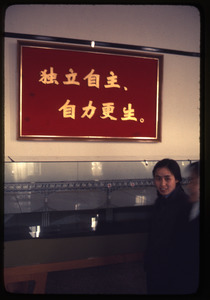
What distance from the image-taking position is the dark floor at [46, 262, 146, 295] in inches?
53.7

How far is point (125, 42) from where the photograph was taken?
58.0 inches

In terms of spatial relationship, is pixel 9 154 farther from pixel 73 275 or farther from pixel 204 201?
pixel 204 201

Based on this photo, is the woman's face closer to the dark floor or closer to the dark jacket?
the dark jacket

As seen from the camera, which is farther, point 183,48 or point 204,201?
point 183,48

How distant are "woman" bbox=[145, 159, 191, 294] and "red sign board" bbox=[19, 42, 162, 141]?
54 centimetres

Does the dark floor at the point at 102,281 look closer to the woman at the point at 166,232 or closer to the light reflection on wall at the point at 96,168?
the woman at the point at 166,232

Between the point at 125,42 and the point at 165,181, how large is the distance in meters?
1.01

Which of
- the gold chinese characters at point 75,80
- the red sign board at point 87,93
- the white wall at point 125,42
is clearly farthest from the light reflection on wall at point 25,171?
the gold chinese characters at point 75,80

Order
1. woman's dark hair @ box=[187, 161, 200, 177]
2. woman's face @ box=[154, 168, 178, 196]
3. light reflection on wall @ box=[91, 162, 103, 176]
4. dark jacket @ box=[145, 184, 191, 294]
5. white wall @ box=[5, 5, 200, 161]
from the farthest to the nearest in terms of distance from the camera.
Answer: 1. light reflection on wall @ box=[91, 162, 103, 176]
2. white wall @ box=[5, 5, 200, 161]
3. woman's face @ box=[154, 168, 178, 196]
4. dark jacket @ box=[145, 184, 191, 294]
5. woman's dark hair @ box=[187, 161, 200, 177]

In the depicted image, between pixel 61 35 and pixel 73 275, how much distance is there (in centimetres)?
168

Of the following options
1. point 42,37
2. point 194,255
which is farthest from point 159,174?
point 42,37

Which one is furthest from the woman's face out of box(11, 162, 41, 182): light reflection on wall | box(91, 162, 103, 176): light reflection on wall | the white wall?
→ box(11, 162, 41, 182): light reflection on wall

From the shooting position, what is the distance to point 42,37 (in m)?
1.38

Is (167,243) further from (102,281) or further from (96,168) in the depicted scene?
(96,168)
